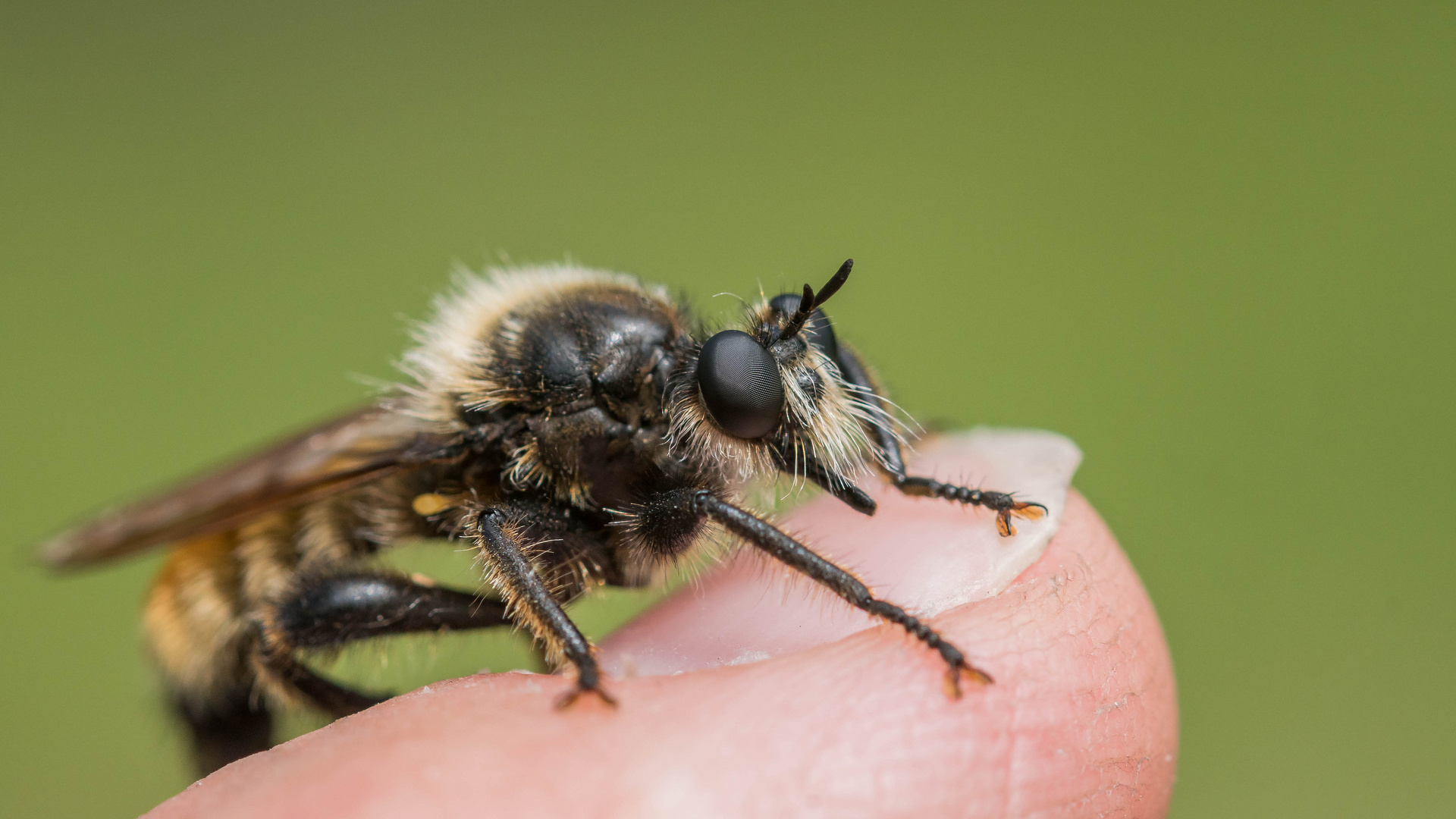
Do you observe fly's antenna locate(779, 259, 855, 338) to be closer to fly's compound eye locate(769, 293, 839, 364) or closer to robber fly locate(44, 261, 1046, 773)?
robber fly locate(44, 261, 1046, 773)

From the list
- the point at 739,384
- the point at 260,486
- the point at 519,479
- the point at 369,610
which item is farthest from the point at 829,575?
the point at 260,486

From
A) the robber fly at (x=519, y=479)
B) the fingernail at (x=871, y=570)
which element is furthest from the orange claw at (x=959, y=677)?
the robber fly at (x=519, y=479)

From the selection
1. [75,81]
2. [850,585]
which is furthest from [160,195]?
[850,585]

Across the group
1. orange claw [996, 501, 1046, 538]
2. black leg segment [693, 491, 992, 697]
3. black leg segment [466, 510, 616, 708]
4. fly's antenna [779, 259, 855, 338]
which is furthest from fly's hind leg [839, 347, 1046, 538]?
black leg segment [466, 510, 616, 708]

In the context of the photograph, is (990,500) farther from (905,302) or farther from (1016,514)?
(905,302)

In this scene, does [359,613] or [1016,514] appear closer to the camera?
[1016,514]

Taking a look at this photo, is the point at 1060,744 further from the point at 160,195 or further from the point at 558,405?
the point at 160,195
